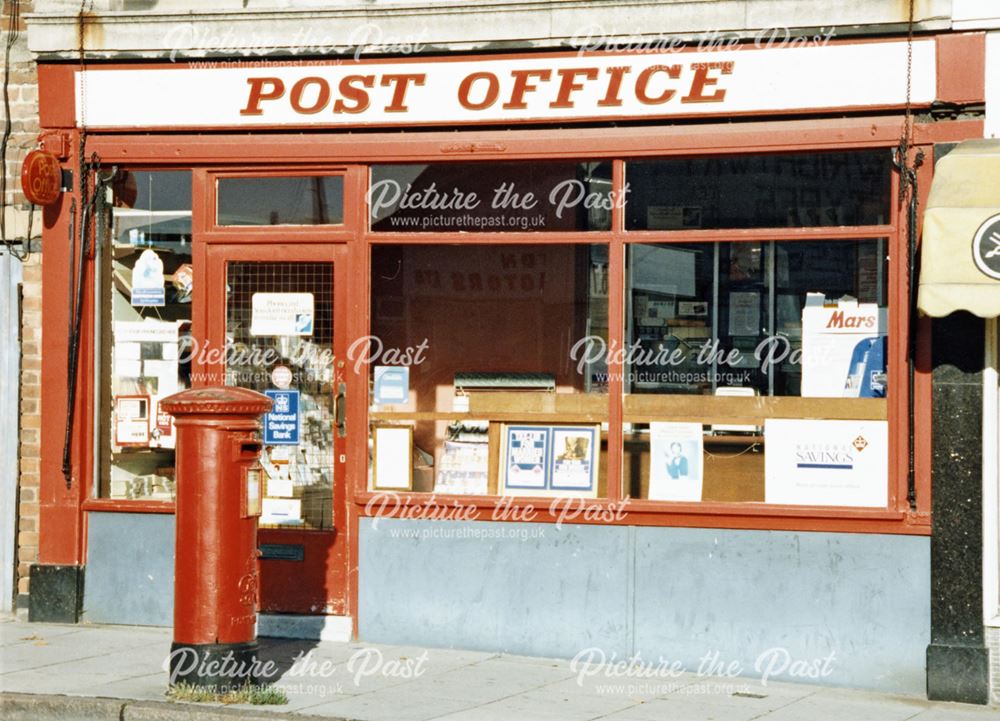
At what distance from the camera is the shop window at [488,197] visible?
925 centimetres

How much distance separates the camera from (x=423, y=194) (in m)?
9.50

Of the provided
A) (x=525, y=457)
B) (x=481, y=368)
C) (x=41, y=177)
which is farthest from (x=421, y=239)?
(x=41, y=177)

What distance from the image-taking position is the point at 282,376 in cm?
982

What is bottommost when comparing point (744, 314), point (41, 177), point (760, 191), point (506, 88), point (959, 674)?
point (959, 674)

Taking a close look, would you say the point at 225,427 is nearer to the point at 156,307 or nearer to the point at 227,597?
the point at 227,597

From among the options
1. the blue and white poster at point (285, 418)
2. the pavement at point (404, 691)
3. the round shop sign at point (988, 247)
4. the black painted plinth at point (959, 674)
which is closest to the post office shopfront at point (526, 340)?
the blue and white poster at point (285, 418)

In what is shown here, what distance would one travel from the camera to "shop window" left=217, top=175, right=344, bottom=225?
9.63m

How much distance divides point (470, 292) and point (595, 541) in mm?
1852

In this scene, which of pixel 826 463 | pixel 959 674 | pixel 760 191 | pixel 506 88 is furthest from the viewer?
pixel 506 88

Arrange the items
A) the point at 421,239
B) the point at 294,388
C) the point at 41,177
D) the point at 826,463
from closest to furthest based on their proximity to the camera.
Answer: the point at 826,463
the point at 421,239
the point at 41,177
the point at 294,388

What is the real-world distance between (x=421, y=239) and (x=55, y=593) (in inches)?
136

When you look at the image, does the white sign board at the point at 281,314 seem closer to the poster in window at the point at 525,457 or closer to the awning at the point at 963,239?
the poster in window at the point at 525,457

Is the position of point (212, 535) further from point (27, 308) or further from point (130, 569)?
point (27, 308)

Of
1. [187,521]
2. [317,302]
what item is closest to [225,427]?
A: [187,521]
